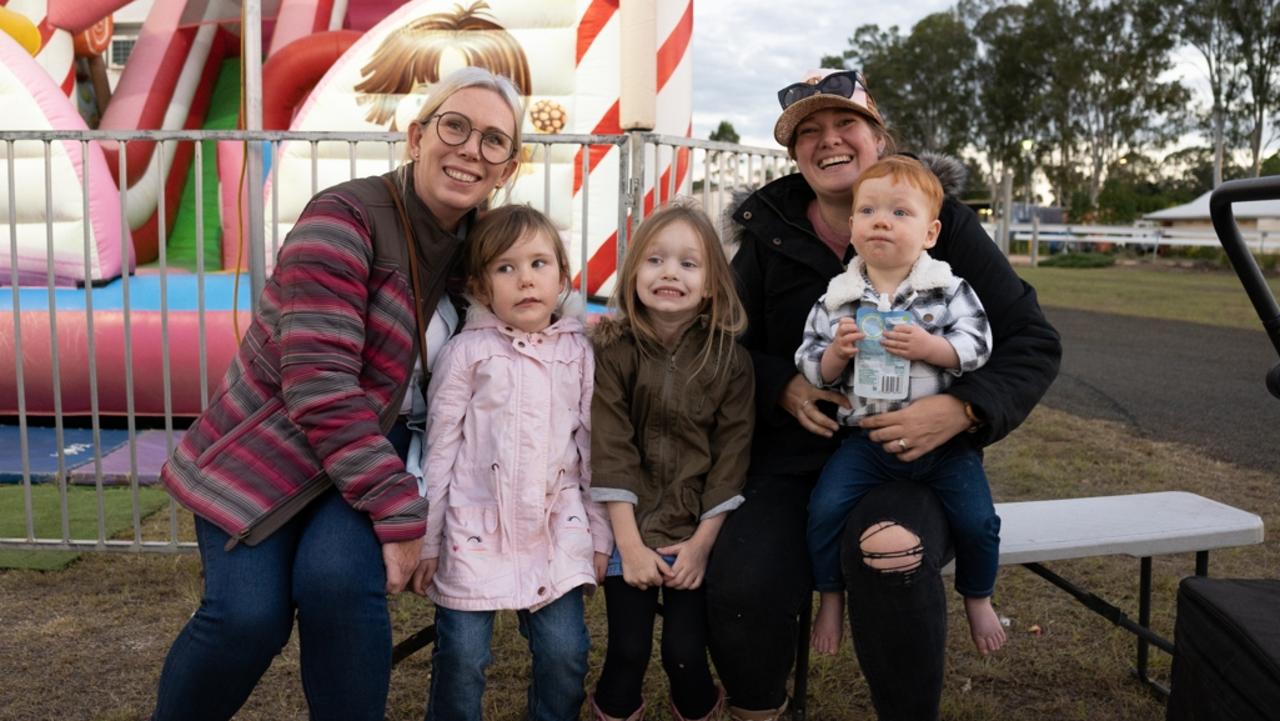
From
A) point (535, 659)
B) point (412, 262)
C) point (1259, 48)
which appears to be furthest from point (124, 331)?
point (1259, 48)

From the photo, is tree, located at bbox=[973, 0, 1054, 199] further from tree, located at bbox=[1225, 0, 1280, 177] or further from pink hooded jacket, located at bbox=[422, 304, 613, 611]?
pink hooded jacket, located at bbox=[422, 304, 613, 611]

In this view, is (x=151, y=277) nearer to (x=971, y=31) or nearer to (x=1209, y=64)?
(x=1209, y=64)

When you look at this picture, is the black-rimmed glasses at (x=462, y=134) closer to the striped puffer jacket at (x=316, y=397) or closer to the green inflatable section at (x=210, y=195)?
the striped puffer jacket at (x=316, y=397)

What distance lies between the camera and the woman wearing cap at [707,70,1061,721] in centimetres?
220

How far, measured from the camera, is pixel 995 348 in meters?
2.47

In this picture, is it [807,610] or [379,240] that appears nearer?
[379,240]

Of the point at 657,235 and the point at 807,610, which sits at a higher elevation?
the point at 657,235

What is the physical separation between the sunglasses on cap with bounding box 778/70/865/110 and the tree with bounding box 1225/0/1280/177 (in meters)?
40.9

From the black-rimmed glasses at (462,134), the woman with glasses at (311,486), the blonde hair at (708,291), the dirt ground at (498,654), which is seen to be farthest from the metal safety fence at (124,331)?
the woman with glasses at (311,486)

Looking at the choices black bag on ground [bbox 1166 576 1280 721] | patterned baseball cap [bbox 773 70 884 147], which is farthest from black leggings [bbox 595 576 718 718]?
patterned baseball cap [bbox 773 70 884 147]

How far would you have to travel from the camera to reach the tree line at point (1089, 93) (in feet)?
124

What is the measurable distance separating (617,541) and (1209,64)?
43.4m

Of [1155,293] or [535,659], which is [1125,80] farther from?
[535,659]

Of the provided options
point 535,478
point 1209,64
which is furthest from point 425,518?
point 1209,64
